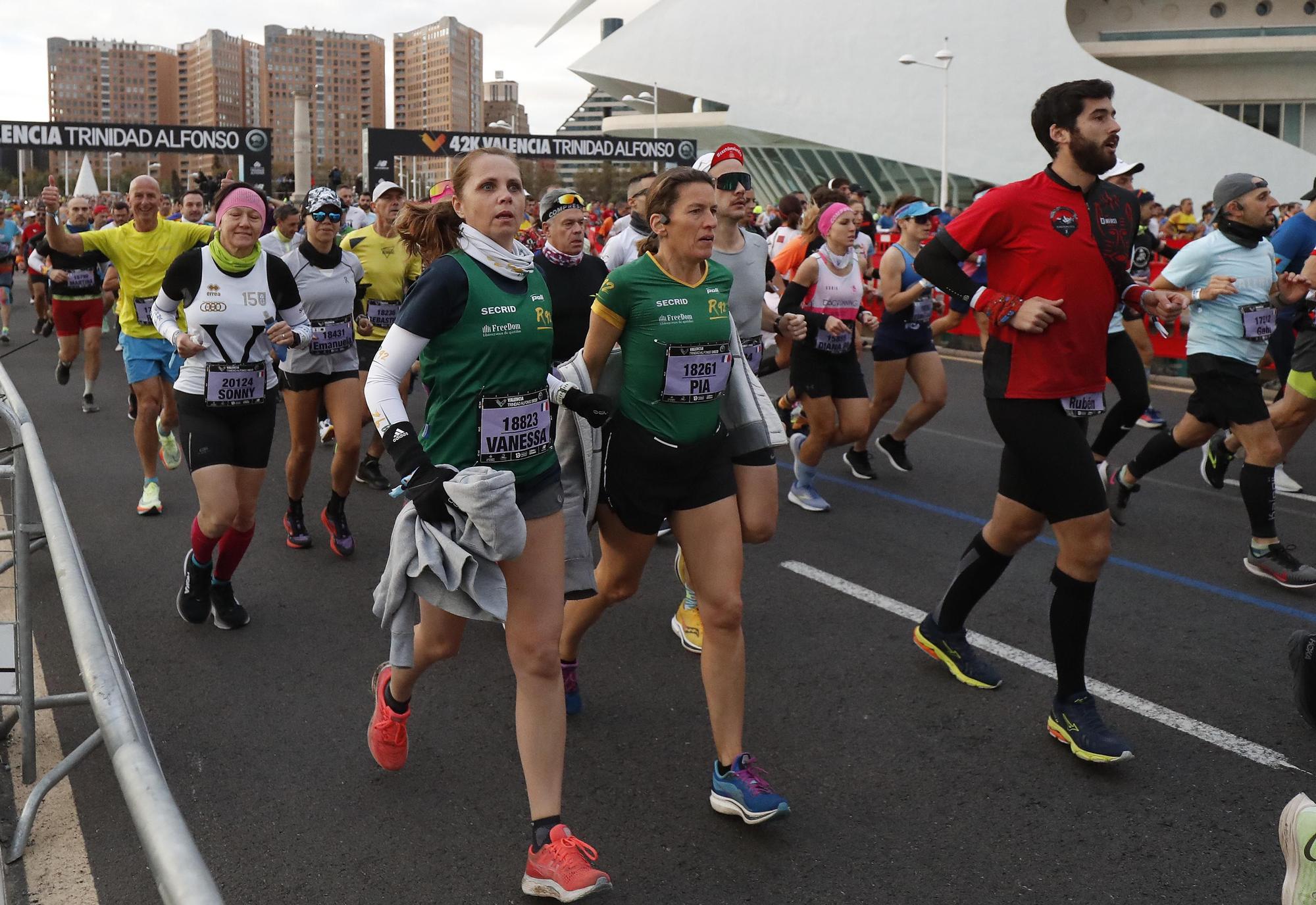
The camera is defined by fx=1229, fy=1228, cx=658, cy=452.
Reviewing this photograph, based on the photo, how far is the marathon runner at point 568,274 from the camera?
5.35 metres

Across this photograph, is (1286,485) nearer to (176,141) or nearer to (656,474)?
(656,474)

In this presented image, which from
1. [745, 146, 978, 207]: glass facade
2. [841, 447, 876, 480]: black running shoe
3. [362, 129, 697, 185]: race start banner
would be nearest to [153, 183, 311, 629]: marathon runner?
[841, 447, 876, 480]: black running shoe

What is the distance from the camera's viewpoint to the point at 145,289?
305 inches

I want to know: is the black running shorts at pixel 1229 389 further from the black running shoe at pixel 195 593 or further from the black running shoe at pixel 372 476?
the black running shoe at pixel 372 476

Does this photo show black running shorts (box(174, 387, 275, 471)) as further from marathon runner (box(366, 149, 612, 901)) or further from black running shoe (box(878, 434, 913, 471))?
black running shoe (box(878, 434, 913, 471))

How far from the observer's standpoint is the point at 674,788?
154 inches

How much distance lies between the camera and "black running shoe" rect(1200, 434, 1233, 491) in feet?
26.2

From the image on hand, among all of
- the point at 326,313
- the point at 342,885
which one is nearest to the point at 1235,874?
the point at 342,885

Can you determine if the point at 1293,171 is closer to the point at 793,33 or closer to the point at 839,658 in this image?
the point at 793,33

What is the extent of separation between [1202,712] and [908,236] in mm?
4404

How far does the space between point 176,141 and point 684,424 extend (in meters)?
30.3

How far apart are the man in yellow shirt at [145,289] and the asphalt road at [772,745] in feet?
2.90

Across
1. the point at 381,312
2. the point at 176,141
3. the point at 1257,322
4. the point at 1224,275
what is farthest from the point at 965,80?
the point at 1257,322

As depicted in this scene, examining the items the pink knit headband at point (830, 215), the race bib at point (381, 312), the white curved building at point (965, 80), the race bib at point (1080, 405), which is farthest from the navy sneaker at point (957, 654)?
the white curved building at point (965, 80)
